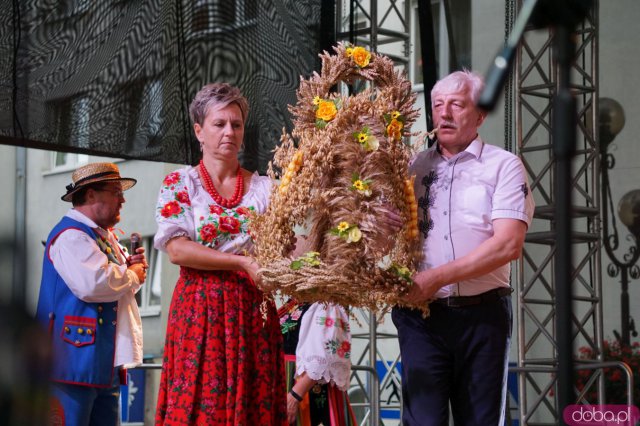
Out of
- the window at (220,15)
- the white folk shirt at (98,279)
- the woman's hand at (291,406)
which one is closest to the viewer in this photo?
the white folk shirt at (98,279)

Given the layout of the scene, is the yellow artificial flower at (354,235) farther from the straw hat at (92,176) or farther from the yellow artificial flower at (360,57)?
the straw hat at (92,176)

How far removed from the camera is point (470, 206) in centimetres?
336

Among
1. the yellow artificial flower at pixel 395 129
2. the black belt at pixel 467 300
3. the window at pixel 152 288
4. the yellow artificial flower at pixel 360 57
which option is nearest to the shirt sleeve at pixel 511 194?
the black belt at pixel 467 300

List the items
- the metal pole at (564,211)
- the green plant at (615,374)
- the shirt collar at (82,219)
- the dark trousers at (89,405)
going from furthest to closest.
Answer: the green plant at (615,374), the shirt collar at (82,219), the dark trousers at (89,405), the metal pole at (564,211)

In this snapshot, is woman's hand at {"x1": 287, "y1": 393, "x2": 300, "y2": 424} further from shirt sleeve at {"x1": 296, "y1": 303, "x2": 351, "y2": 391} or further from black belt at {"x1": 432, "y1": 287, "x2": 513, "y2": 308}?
black belt at {"x1": 432, "y1": 287, "x2": 513, "y2": 308}

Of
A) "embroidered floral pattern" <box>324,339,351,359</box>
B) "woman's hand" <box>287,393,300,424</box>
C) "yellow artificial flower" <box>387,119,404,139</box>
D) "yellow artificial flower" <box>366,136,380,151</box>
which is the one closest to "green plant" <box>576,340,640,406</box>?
"embroidered floral pattern" <box>324,339,351,359</box>

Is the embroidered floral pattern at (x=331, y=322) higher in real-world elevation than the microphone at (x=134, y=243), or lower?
lower

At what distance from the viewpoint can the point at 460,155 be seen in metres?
3.43

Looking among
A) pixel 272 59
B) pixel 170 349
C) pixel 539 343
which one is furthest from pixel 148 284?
pixel 170 349

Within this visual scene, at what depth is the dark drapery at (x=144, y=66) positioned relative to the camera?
4.33 metres

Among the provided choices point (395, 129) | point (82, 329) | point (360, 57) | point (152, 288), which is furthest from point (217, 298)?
point (152, 288)

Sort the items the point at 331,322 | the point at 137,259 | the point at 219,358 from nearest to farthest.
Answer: the point at 219,358
the point at 331,322
the point at 137,259

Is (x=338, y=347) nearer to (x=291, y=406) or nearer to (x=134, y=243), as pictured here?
(x=291, y=406)

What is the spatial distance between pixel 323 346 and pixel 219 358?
110 centimetres
